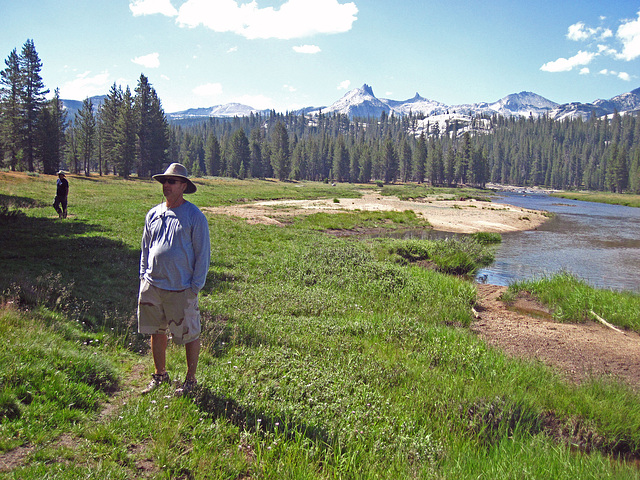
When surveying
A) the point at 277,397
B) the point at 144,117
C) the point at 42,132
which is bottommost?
the point at 277,397

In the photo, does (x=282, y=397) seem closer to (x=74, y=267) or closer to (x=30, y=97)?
(x=74, y=267)

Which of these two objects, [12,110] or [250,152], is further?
[250,152]

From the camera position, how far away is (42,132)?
2395 inches

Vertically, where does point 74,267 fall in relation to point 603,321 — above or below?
above

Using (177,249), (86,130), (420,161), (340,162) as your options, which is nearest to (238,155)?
(340,162)

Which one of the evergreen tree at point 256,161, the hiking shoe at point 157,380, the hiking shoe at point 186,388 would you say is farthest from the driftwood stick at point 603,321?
the evergreen tree at point 256,161

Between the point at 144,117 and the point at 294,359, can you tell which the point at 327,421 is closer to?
the point at 294,359

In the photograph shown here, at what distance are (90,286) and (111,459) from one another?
6696mm

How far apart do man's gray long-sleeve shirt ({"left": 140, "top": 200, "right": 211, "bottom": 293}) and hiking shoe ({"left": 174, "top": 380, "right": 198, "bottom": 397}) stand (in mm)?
1178

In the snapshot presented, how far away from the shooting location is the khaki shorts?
4793mm

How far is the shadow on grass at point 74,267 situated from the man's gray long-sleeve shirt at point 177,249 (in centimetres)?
300

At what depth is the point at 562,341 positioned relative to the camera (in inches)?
377

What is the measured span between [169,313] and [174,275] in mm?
490

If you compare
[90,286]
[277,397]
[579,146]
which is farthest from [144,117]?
[579,146]
